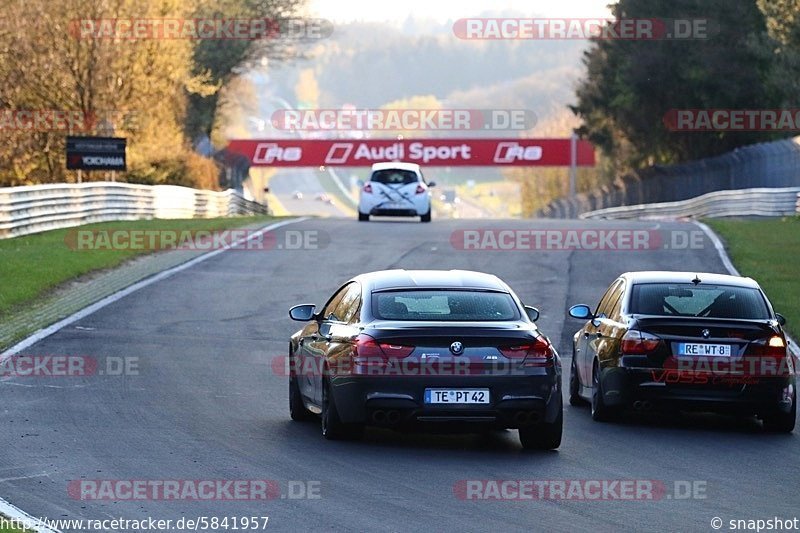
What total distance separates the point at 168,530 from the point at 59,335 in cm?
1014

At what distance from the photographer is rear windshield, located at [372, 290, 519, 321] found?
37.9 feet

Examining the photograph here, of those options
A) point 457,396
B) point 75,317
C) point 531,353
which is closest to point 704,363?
point 531,353

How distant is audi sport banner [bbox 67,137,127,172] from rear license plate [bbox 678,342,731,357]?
92.6ft

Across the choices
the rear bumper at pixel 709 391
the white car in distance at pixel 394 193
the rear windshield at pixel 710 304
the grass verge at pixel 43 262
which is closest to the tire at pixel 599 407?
the rear bumper at pixel 709 391

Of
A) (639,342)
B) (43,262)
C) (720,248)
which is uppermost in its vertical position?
(639,342)

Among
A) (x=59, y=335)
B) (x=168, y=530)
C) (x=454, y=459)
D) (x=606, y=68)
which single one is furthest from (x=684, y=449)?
(x=606, y=68)

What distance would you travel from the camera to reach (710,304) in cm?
1363

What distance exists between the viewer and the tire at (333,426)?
11406 mm

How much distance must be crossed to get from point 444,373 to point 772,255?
63.0 ft

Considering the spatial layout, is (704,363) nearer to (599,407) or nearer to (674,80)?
(599,407)

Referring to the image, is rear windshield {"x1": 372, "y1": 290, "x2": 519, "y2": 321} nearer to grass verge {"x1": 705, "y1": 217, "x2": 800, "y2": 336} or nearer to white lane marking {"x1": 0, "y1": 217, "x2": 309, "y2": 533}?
white lane marking {"x1": 0, "y1": 217, "x2": 309, "y2": 533}

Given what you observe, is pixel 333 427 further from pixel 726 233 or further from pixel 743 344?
pixel 726 233

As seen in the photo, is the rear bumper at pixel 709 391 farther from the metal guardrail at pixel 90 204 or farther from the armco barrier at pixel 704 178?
the armco barrier at pixel 704 178

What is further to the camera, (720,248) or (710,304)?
(720,248)
